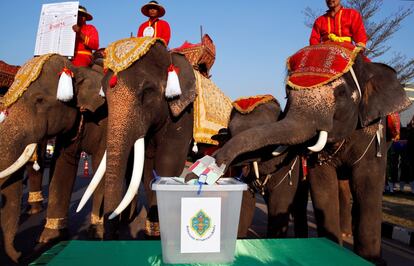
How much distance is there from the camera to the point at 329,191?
11.7 ft

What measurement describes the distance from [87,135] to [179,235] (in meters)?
3.16

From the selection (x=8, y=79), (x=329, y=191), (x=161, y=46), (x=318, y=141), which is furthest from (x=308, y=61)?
(x=8, y=79)

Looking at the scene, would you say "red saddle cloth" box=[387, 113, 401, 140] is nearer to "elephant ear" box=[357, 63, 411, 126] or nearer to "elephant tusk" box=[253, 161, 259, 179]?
"elephant ear" box=[357, 63, 411, 126]

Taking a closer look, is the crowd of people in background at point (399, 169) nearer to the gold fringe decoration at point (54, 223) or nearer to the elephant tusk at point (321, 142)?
the elephant tusk at point (321, 142)

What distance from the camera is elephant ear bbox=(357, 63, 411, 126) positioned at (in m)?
3.24

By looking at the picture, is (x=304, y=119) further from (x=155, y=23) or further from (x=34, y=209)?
(x=34, y=209)

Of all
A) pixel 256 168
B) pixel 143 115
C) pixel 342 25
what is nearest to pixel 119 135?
pixel 143 115

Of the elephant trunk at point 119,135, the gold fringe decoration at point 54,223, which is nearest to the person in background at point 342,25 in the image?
the elephant trunk at point 119,135

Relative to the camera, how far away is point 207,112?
456cm

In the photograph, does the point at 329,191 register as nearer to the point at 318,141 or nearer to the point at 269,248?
the point at 318,141

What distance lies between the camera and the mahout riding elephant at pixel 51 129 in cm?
366

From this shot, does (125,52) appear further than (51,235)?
No

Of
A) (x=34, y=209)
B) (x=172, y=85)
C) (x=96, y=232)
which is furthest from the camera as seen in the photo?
(x=34, y=209)

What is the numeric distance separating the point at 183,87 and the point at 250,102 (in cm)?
72
